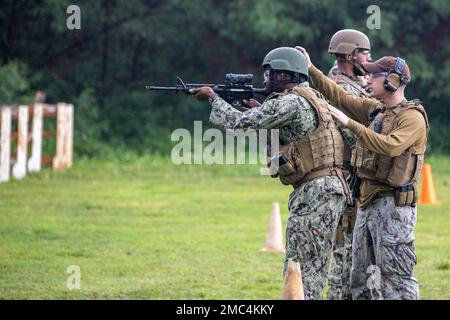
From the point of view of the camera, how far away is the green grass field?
10.5 metres

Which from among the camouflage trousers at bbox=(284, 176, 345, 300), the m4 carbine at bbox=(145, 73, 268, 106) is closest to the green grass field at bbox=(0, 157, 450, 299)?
the camouflage trousers at bbox=(284, 176, 345, 300)

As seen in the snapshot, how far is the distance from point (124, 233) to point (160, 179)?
6999mm

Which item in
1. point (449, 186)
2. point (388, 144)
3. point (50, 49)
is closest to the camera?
point (388, 144)

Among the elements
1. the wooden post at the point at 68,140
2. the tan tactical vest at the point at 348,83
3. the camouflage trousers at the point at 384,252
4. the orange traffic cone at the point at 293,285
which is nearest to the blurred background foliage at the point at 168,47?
the wooden post at the point at 68,140

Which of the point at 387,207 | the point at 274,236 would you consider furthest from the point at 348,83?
the point at 274,236

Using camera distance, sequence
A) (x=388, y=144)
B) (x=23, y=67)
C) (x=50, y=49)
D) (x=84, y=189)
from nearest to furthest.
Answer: (x=388, y=144) → (x=84, y=189) → (x=23, y=67) → (x=50, y=49)

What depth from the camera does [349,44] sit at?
8891mm

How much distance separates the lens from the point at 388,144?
24.6 ft

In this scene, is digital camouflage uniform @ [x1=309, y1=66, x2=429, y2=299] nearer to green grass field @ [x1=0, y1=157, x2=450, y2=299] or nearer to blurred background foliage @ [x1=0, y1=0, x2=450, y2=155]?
green grass field @ [x1=0, y1=157, x2=450, y2=299]

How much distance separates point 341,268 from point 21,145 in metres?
11.9

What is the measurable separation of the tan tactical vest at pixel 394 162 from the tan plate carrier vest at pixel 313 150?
0.30 meters

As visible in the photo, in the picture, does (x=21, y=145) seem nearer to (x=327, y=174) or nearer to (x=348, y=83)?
(x=348, y=83)
